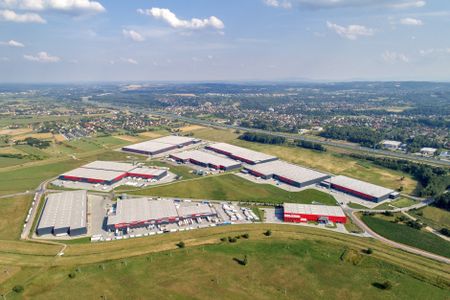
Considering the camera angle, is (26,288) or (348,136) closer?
(26,288)

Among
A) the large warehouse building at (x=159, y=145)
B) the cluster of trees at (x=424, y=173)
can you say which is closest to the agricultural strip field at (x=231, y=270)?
the cluster of trees at (x=424, y=173)

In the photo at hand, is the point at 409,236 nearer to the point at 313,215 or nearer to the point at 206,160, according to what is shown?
the point at 313,215

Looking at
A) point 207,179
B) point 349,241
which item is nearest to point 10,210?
point 207,179

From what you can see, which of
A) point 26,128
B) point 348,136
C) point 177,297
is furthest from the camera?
point 26,128

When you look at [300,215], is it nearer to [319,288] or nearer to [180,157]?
[319,288]

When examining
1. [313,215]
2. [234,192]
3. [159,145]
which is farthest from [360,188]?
[159,145]
